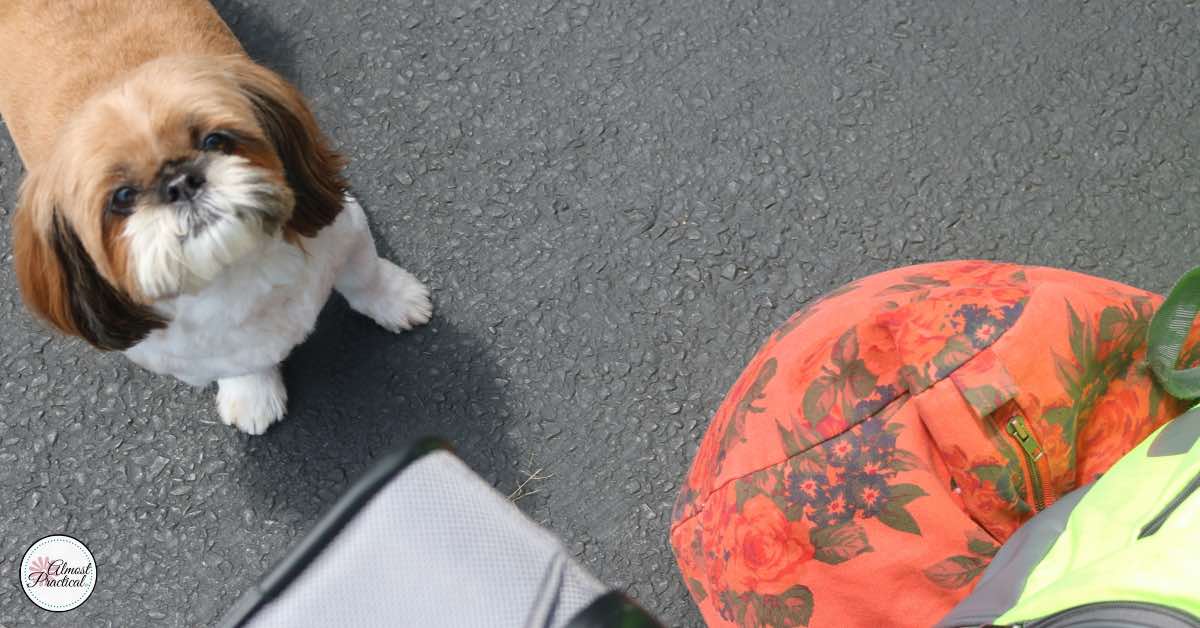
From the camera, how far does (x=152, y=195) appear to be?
3.46 feet

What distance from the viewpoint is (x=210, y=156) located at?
1.08 m

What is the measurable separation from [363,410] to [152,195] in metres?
0.66

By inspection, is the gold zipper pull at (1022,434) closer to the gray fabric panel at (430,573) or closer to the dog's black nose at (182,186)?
the gray fabric panel at (430,573)

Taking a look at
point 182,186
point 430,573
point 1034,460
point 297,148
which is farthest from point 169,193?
point 1034,460

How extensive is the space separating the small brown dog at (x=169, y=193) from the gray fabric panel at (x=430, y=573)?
0.49 m

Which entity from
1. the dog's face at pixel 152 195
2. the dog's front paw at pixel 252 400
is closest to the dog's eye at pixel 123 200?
the dog's face at pixel 152 195

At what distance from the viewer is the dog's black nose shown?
1046 mm

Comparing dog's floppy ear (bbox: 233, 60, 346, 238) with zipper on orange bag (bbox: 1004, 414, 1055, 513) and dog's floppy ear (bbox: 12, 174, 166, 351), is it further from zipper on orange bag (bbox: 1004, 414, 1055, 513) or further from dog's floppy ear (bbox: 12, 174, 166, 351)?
zipper on orange bag (bbox: 1004, 414, 1055, 513)

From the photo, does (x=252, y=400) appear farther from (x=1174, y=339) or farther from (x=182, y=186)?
(x=1174, y=339)

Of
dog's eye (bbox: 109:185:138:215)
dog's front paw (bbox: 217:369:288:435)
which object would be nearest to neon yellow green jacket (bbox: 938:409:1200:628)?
dog's eye (bbox: 109:185:138:215)

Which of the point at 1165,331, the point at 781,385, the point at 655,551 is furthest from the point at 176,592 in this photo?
the point at 1165,331

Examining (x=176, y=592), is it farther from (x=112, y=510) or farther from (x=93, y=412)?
(x=93, y=412)

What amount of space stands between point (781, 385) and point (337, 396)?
0.83 m

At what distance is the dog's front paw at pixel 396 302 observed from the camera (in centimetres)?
160
